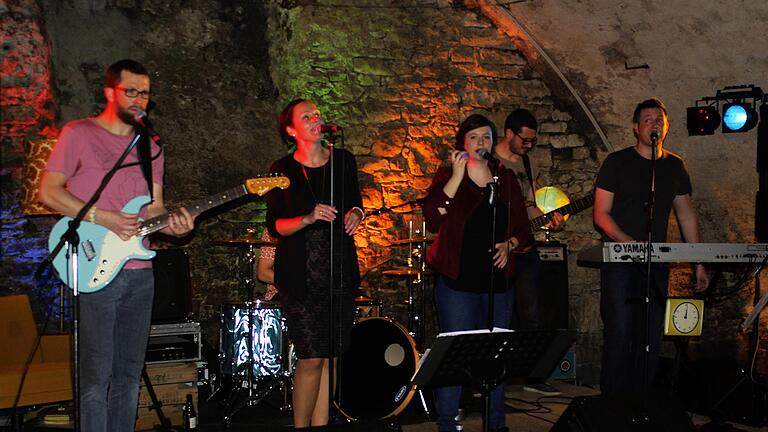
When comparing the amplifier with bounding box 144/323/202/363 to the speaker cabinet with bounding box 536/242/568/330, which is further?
the speaker cabinet with bounding box 536/242/568/330

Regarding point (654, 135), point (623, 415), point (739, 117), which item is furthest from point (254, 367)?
point (739, 117)

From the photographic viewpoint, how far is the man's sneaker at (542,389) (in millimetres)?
7531

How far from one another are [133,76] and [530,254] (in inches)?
147

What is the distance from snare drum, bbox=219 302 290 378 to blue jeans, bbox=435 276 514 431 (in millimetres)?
2176

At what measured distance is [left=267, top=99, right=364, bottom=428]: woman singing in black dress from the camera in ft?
15.2

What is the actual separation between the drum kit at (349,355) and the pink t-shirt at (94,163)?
2.29 meters

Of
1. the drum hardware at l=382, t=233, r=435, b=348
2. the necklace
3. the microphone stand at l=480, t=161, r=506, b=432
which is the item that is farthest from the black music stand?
the drum hardware at l=382, t=233, r=435, b=348

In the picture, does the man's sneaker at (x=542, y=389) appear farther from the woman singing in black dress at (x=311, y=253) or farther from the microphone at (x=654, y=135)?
the woman singing in black dress at (x=311, y=253)

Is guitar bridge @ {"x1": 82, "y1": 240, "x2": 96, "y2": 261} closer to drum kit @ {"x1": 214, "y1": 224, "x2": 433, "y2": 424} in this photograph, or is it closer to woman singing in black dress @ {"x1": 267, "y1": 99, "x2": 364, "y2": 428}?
woman singing in black dress @ {"x1": 267, "y1": 99, "x2": 364, "y2": 428}

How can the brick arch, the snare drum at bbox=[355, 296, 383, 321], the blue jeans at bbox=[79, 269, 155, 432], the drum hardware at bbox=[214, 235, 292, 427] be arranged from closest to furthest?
the blue jeans at bbox=[79, 269, 155, 432], the snare drum at bbox=[355, 296, 383, 321], the drum hardware at bbox=[214, 235, 292, 427], the brick arch

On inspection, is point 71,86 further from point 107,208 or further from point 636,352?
point 636,352

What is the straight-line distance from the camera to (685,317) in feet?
18.4

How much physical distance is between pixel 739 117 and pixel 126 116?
4.99m

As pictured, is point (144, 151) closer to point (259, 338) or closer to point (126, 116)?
point (126, 116)
